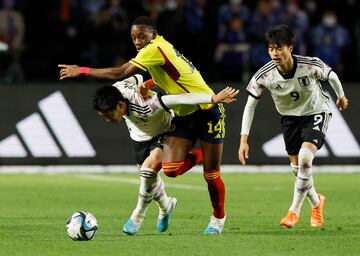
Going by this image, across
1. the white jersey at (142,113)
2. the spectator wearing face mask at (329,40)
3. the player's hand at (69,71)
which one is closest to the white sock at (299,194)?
the white jersey at (142,113)

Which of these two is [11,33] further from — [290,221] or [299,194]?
[290,221]

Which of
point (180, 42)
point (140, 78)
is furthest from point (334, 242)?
point (180, 42)

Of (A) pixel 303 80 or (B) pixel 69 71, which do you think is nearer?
(B) pixel 69 71

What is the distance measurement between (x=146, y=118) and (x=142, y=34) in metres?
0.83

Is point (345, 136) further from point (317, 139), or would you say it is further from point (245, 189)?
point (317, 139)

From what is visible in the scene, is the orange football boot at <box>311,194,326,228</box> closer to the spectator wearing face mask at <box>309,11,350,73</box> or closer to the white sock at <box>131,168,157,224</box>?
the white sock at <box>131,168,157,224</box>

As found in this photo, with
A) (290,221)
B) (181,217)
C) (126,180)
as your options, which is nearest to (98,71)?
(290,221)

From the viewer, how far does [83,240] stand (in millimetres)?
10102

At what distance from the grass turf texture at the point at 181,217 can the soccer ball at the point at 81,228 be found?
85 millimetres

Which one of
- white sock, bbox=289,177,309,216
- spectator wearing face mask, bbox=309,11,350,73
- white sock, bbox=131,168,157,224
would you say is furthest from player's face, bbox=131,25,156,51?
spectator wearing face mask, bbox=309,11,350,73

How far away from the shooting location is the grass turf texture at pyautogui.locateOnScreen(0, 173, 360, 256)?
957 cm

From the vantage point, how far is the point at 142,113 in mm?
10484

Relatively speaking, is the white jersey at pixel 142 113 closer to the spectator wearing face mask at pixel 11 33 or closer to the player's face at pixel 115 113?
the player's face at pixel 115 113

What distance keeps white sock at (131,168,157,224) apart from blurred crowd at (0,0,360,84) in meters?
10.2
